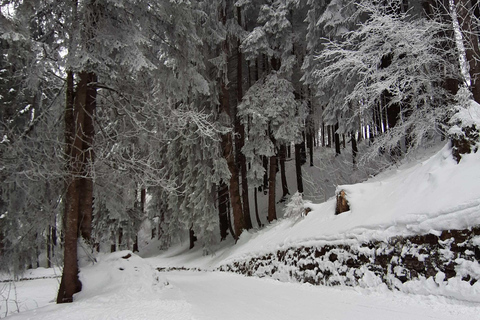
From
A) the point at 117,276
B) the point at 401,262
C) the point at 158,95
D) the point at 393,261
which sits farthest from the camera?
the point at 158,95

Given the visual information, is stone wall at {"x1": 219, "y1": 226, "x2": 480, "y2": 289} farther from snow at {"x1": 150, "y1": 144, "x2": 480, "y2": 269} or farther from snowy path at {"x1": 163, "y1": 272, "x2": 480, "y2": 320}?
snowy path at {"x1": 163, "y1": 272, "x2": 480, "y2": 320}

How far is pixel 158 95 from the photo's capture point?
7125 mm

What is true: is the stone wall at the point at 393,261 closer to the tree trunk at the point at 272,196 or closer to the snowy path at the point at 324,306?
the snowy path at the point at 324,306

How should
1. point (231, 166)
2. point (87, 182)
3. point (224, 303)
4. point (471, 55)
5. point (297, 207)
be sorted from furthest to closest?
point (231, 166) < point (297, 207) < point (471, 55) < point (87, 182) < point (224, 303)

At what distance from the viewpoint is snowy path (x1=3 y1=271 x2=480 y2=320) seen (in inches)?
134

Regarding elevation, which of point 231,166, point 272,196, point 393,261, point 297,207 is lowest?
point 393,261

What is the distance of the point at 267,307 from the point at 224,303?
0.67m

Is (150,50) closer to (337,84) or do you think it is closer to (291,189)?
(337,84)

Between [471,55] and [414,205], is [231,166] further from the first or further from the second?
[414,205]

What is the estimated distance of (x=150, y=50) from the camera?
21.4 ft

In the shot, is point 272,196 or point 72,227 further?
point 272,196

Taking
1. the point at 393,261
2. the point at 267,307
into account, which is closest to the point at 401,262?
the point at 393,261

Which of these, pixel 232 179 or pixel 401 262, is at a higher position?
pixel 232 179

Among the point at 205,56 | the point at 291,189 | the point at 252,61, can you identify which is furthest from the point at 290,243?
the point at 291,189
